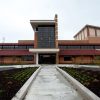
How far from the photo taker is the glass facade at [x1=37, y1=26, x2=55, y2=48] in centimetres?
5300

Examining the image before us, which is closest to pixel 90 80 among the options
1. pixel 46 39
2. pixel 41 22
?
pixel 41 22

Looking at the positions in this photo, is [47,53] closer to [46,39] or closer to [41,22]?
[46,39]

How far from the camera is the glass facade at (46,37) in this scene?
2087 inches

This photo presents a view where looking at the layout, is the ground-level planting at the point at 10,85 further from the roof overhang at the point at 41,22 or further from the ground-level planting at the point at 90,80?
the roof overhang at the point at 41,22

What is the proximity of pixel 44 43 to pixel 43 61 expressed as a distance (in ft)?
13.9

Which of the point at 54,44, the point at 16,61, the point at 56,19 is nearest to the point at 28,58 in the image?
the point at 16,61

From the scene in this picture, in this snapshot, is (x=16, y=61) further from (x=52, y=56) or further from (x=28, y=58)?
(x=52, y=56)

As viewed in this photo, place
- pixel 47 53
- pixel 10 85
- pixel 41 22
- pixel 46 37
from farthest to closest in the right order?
pixel 46 37
pixel 47 53
pixel 41 22
pixel 10 85

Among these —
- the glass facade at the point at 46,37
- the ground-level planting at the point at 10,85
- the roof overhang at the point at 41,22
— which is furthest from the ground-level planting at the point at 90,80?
the glass facade at the point at 46,37

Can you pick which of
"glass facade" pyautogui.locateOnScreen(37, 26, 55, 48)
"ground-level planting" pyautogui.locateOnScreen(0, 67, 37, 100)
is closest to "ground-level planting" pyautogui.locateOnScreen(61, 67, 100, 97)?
"ground-level planting" pyautogui.locateOnScreen(0, 67, 37, 100)

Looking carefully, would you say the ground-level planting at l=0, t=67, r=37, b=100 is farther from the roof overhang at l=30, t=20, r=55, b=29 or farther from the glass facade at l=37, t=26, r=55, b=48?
the glass facade at l=37, t=26, r=55, b=48

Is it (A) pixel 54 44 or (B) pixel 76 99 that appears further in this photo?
(A) pixel 54 44

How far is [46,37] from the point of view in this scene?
53375mm

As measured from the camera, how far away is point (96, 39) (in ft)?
208
